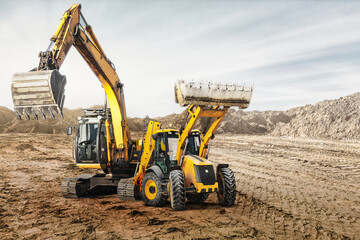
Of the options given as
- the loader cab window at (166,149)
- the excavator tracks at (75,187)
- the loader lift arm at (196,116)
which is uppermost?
the loader lift arm at (196,116)

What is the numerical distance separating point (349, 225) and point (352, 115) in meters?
36.8

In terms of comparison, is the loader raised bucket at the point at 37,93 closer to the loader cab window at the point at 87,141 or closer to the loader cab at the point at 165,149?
the loader cab at the point at 165,149

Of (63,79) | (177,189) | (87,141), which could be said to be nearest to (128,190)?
(177,189)

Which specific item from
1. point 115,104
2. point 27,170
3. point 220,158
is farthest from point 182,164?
point 220,158

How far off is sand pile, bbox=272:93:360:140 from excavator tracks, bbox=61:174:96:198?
3316 centimetres

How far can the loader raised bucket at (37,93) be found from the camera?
502 centimetres

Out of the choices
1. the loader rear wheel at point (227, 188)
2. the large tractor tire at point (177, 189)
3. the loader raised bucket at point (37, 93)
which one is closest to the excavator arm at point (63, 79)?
the loader raised bucket at point (37, 93)

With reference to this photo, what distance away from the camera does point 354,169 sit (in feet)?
45.6

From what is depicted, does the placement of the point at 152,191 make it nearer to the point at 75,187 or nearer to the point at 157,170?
the point at 157,170

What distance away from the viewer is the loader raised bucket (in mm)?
5020

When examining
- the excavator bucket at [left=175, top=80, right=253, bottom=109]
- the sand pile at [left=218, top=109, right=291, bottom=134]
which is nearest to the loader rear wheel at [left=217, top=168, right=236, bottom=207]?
the excavator bucket at [left=175, top=80, right=253, bottom=109]

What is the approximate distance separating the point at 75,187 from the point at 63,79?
12.4 ft

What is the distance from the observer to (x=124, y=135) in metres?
8.23

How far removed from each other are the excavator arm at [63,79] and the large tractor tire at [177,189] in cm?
265
